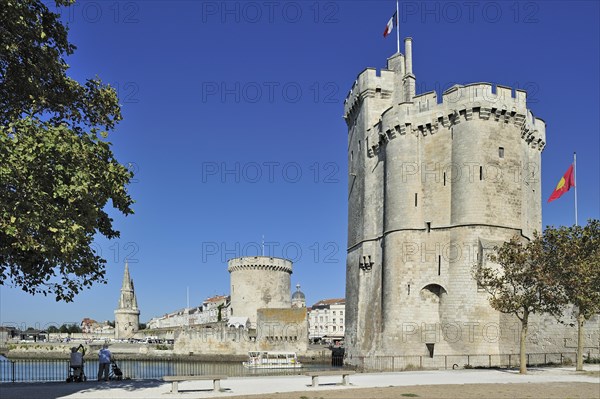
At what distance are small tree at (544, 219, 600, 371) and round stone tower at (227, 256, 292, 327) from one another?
5018 centimetres

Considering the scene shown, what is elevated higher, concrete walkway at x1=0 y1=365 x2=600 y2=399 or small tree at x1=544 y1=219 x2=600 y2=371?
small tree at x1=544 y1=219 x2=600 y2=371

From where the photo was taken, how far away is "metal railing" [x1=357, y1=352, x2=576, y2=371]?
99.1 ft

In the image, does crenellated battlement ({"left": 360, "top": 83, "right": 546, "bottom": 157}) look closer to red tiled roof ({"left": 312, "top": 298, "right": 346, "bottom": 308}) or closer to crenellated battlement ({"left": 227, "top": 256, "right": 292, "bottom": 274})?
crenellated battlement ({"left": 227, "top": 256, "right": 292, "bottom": 274})

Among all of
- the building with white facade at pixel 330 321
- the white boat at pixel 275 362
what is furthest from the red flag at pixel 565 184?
the building with white facade at pixel 330 321

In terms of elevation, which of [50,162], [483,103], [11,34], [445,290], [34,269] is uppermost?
[483,103]

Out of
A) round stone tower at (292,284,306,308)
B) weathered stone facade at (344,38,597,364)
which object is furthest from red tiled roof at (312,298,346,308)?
weathered stone facade at (344,38,597,364)

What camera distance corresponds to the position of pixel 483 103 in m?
32.9

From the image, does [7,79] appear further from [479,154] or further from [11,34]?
[479,154]

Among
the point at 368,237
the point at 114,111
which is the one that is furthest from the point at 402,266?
the point at 114,111

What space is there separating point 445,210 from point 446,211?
0.10 metres

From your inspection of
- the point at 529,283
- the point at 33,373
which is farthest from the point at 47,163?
the point at 33,373

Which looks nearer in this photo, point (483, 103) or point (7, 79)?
point (7, 79)

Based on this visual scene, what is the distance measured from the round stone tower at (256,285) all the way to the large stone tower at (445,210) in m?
35.2

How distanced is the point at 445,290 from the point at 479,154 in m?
7.93
